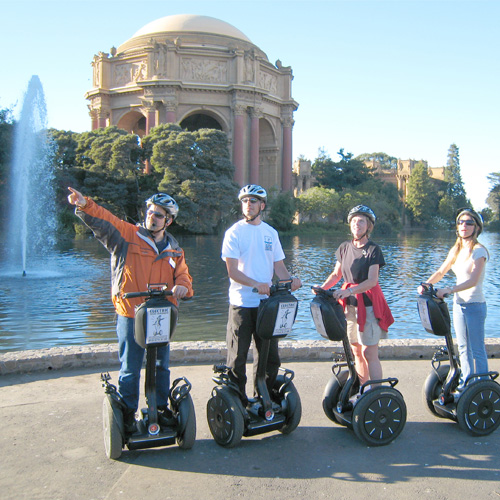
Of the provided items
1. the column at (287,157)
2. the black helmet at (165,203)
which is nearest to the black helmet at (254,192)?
the black helmet at (165,203)

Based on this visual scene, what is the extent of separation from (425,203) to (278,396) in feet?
272

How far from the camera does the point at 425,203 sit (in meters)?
82.8

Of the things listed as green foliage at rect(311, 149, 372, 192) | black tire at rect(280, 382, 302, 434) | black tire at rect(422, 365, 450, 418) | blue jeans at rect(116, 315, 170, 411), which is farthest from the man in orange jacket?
green foliage at rect(311, 149, 372, 192)

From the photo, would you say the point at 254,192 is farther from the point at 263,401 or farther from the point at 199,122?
the point at 199,122

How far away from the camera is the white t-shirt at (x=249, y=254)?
431 centimetres

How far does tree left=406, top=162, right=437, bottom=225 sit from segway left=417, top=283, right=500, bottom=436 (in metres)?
81.4

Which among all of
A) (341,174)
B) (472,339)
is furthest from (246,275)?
(341,174)

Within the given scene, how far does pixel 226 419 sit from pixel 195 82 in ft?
192

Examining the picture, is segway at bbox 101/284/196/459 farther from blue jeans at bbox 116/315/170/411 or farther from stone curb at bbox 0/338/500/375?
stone curb at bbox 0/338/500/375

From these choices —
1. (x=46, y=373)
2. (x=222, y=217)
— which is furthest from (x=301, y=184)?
(x=46, y=373)

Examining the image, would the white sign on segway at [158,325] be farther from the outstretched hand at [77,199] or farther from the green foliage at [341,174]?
the green foliage at [341,174]

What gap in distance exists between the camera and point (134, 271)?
415 cm

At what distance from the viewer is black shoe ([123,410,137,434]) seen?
398 centimetres

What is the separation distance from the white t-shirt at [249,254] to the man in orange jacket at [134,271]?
396mm
